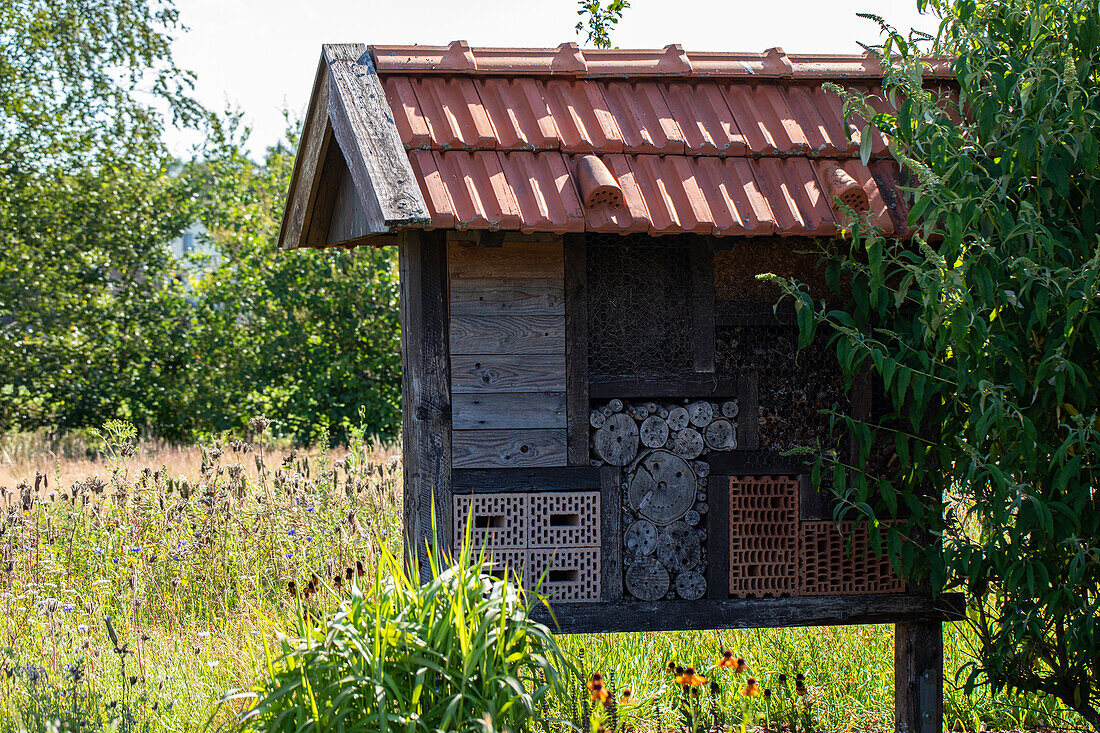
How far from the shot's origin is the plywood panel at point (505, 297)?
3.80 m

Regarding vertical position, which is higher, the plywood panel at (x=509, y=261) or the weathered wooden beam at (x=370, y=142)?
the weathered wooden beam at (x=370, y=142)

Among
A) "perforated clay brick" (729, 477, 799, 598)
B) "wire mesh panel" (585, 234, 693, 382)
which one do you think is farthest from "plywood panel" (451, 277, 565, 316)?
"perforated clay brick" (729, 477, 799, 598)

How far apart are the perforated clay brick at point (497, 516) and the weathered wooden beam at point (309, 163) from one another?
172 cm

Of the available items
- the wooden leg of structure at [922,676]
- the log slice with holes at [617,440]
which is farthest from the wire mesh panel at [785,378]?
the wooden leg of structure at [922,676]

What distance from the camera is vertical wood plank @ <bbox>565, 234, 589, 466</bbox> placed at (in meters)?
3.85

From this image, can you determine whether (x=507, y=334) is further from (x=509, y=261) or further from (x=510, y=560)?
(x=510, y=560)

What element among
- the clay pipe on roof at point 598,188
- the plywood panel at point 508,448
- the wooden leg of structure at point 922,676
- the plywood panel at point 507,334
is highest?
the clay pipe on roof at point 598,188

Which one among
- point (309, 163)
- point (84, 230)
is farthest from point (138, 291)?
point (309, 163)

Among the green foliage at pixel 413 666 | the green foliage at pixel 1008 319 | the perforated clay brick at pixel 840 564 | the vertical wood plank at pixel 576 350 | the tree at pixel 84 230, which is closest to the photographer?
the green foliage at pixel 413 666

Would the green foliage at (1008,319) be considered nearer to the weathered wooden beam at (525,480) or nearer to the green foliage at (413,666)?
the weathered wooden beam at (525,480)

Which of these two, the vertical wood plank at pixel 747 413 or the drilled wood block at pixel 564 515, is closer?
the drilled wood block at pixel 564 515

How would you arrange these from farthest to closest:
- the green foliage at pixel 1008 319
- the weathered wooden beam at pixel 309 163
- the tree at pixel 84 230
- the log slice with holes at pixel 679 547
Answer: the tree at pixel 84 230
the weathered wooden beam at pixel 309 163
the log slice with holes at pixel 679 547
the green foliage at pixel 1008 319

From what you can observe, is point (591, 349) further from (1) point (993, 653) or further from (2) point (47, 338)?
(2) point (47, 338)

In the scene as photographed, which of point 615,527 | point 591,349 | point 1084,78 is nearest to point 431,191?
point 591,349
